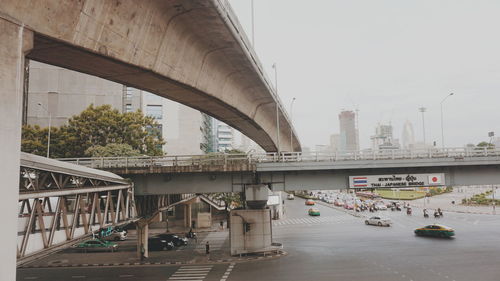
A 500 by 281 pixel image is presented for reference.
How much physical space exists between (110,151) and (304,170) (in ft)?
75.3

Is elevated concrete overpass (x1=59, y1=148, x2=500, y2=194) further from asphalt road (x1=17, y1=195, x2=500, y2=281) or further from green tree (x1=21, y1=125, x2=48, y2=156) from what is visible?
green tree (x1=21, y1=125, x2=48, y2=156)

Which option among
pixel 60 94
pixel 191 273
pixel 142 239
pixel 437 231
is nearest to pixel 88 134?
pixel 142 239

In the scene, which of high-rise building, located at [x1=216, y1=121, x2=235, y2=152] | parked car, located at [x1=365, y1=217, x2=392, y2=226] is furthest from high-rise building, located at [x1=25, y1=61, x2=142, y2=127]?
high-rise building, located at [x1=216, y1=121, x2=235, y2=152]

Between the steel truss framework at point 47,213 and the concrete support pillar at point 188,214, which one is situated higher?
the steel truss framework at point 47,213

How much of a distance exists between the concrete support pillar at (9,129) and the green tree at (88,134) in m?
34.3

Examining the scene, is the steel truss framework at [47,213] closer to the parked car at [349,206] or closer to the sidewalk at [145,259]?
the sidewalk at [145,259]

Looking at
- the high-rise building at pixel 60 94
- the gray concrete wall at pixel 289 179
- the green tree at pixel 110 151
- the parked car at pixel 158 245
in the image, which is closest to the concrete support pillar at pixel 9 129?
the gray concrete wall at pixel 289 179

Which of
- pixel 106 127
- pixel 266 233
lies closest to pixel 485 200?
pixel 266 233

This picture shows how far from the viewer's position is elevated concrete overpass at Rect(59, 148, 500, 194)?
25.0 metres

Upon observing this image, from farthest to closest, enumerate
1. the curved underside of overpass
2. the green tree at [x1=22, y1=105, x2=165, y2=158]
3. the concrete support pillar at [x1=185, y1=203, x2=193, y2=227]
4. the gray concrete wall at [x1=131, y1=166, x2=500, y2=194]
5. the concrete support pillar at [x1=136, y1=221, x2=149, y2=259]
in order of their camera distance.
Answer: the concrete support pillar at [x1=185, y1=203, x2=193, y2=227]
the green tree at [x1=22, y1=105, x2=165, y2=158]
the concrete support pillar at [x1=136, y1=221, x2=149, y2=259]
the gray concrete wall at [x1=131, y1=166, x2=500, y2=194]
the curved underside of overpass

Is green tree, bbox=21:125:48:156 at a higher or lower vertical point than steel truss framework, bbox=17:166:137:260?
higher

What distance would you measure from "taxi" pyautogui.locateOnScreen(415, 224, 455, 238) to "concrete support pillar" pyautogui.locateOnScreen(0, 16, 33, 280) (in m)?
36.0

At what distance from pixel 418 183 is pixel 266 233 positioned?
11.7m

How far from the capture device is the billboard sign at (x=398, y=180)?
25641 mm
